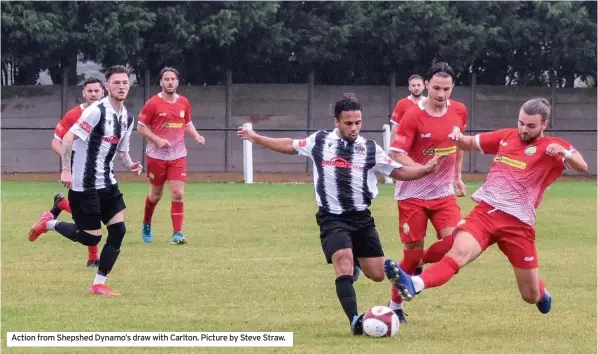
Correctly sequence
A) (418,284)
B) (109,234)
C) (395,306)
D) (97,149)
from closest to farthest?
(418,284)
(395,306)
(109,234)
(97,149)

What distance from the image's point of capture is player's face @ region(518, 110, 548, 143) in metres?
8.83

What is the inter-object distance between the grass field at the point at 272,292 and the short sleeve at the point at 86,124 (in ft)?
4.90

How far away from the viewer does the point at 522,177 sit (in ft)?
29.3

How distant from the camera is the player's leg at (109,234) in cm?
1091

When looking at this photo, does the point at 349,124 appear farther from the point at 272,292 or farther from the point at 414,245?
the point at 272,292

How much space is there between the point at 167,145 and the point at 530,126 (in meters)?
7.93

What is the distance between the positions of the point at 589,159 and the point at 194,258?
980 inches

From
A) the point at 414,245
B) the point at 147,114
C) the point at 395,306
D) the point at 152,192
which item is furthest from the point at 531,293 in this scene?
the point at 147,114

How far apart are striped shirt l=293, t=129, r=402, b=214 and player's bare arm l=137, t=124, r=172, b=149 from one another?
260 inches

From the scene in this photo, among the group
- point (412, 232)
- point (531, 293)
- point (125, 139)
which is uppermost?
point (125, 139)

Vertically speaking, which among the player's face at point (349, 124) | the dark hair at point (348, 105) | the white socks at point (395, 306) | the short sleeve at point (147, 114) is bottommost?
the white socks at point (395, 306)

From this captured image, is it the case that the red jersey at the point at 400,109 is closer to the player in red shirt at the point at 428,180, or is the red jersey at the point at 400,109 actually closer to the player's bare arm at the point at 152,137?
the player's bare arm at the point at 152,137

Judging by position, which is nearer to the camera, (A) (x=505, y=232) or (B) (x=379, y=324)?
(B) (x=379, y=324)

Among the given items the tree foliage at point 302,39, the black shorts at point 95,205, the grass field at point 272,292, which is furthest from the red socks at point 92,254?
the tree foliage at point 302,39
